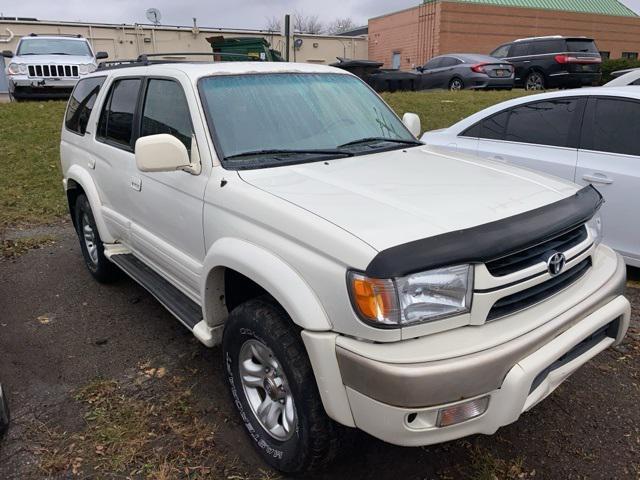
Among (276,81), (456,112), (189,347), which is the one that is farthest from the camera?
(456,112)

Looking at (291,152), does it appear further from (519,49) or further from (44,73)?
(519,49)

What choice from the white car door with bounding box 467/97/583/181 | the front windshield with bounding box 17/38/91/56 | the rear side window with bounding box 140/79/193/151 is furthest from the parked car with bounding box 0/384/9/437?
the front windshield with bounding box 17/38/91/56

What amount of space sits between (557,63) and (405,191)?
14923 mm

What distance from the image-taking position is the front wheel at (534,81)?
16.0 meters

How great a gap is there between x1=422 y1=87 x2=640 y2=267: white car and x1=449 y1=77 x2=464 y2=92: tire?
36.0 ft

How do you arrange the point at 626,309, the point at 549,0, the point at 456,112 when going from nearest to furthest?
the point at 626,309
the point at 456,112
the point at 549,0

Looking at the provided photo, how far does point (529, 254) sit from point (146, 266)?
2731 millimetres

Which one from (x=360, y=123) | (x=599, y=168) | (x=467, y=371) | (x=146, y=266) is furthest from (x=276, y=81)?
→ (x=599, y=168)

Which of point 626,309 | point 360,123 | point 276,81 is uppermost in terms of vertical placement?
point 276,81

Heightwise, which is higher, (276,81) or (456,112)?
(276,81)

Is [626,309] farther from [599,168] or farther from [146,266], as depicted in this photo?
[146,266]

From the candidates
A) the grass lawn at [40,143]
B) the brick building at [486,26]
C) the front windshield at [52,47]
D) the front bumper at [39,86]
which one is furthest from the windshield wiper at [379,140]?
the brick building at [486,26]

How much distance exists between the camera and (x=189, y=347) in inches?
151

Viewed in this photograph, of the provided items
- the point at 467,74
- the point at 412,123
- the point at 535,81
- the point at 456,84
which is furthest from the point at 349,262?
the point at 535,81
